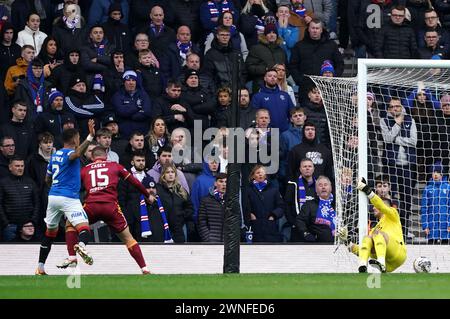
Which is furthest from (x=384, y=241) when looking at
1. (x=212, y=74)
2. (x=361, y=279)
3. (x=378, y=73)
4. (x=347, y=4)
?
(x=347, y=4)

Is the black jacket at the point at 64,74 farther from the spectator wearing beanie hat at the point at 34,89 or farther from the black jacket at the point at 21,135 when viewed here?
the black jacket at the point at 21,135

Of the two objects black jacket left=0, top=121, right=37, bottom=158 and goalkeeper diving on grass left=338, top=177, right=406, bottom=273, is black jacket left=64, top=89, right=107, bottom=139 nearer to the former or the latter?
black jacket left=0, top=121, right=37, bottom=158

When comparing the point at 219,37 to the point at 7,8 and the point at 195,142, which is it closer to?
the point at 195,142

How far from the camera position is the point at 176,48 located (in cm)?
2428

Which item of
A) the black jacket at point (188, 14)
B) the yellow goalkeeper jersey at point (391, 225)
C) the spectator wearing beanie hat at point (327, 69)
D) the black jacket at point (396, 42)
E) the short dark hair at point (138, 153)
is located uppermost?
the black jacket at point (188, 14)

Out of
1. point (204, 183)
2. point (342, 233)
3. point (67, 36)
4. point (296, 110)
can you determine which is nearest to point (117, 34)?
point (67, 36)

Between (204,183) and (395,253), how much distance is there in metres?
4.33

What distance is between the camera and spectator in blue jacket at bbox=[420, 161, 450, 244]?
21156 mm

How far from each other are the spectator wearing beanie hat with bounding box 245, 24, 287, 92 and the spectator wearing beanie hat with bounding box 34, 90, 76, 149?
3.44 meters

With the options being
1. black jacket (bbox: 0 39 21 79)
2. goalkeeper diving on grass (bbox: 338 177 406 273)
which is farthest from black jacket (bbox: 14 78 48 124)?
goalkeeper diving on grass (bbox: 338 177 406 273)

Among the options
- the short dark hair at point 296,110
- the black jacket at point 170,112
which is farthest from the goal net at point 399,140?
the black jacket at point 170,112

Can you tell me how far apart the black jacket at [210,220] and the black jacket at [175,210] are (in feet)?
0.64

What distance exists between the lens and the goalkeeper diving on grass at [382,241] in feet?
60.1

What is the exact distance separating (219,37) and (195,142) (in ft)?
7.12
